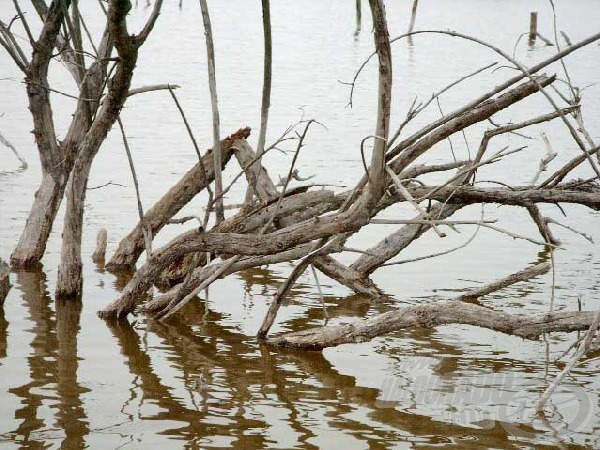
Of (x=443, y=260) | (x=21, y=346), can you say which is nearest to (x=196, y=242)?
(x=21, y=346)

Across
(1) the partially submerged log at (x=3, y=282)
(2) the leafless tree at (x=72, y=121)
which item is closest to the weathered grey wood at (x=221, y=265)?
(2) the leafless tree at (x=72, y=121)

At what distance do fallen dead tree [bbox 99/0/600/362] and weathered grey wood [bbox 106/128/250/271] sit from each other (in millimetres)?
10

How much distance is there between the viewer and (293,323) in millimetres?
6273

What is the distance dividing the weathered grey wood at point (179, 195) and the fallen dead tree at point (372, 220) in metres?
0.01

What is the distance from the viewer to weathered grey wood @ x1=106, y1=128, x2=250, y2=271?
646 cm

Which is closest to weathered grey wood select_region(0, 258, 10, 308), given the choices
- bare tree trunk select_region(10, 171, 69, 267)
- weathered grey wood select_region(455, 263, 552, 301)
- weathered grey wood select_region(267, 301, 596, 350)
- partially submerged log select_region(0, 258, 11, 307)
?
partially submerged log select_region(0, 258, 11, 307)

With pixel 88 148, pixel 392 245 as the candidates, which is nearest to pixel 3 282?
pixel 88 148

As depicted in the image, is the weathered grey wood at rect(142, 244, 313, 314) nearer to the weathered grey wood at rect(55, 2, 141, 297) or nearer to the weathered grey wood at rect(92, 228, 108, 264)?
the weathered grey wood at rect(55, 2, 141, 297)

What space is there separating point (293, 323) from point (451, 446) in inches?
86.8

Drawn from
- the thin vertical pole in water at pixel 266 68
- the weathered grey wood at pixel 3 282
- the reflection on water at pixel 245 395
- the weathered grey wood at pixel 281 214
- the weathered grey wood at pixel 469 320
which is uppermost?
the thin vertical pole in water at pixel 266 68

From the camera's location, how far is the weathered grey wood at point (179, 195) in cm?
646

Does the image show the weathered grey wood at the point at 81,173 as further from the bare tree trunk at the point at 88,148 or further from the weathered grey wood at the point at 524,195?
the weathered grey wood at the point at 524,195

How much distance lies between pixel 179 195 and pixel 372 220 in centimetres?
264

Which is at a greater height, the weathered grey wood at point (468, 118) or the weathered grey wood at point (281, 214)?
the weathered grey wood at point (468, 118)
